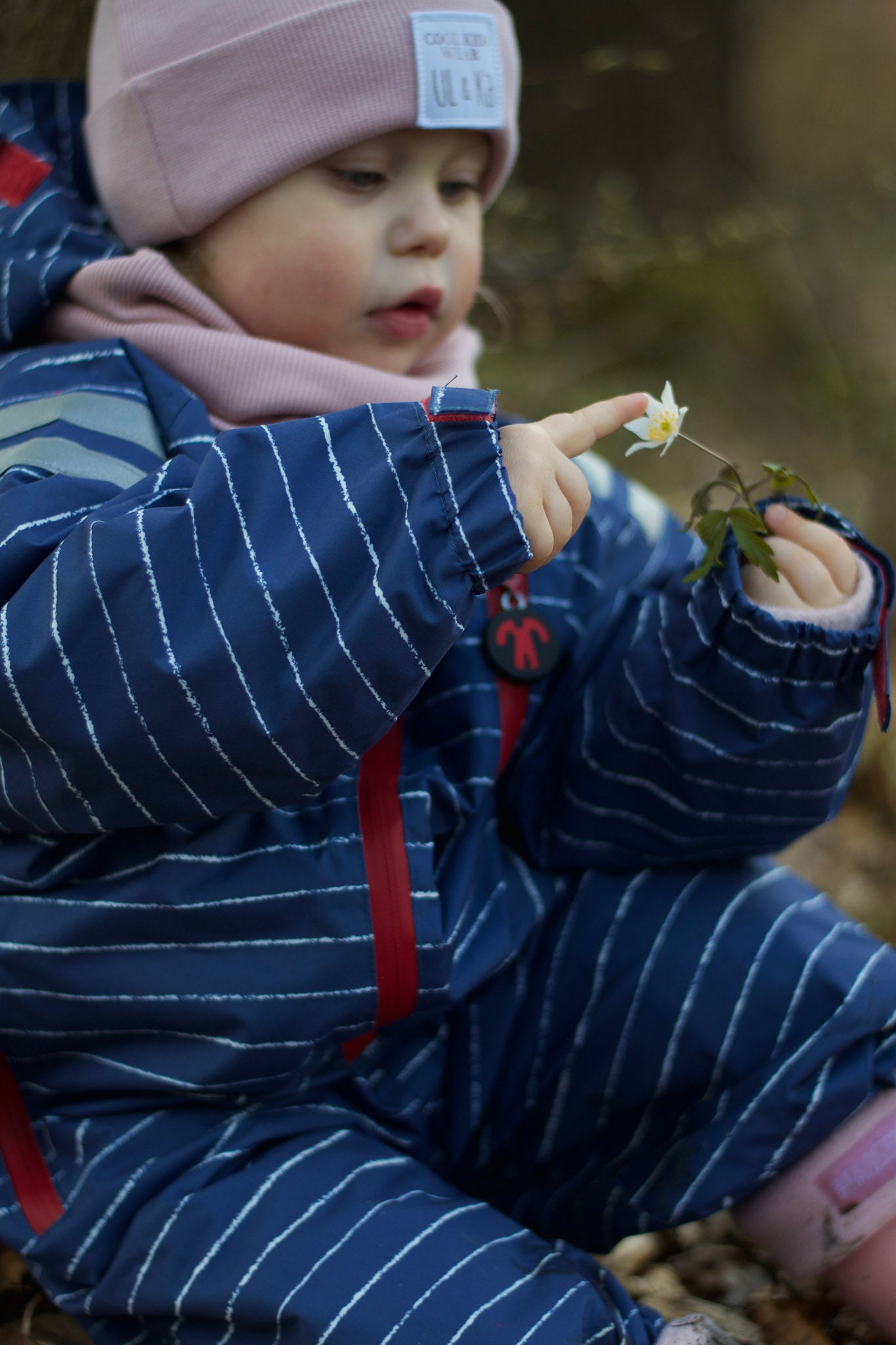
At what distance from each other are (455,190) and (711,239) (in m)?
2.02

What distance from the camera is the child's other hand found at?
140 cm

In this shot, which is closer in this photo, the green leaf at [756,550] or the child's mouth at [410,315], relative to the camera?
the green leaf at [756,550]

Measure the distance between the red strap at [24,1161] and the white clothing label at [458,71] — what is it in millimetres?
1256

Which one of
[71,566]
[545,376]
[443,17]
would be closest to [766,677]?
[71,566]

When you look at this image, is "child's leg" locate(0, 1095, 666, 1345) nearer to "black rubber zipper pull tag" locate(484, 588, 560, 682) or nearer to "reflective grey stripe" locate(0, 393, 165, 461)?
"black rubber zipper pull tag" locate(484, 588, 560, 682)

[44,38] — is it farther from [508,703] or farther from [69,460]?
[508,703]

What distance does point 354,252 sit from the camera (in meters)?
1.45

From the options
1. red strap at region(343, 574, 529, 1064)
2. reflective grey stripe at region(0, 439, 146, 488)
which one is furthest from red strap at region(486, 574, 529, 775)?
reflective grey stripe at region(0, 439, 146, 488)

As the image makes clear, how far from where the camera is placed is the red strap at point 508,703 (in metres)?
1.55

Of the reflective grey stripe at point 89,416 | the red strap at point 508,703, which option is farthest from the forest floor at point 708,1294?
the reflective grey stripe at point 89,416

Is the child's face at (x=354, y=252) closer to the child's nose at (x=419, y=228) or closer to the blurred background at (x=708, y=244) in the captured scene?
the child's nose at (x=419, y=228)

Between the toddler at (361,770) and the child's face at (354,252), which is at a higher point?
the child's face at (354,252)

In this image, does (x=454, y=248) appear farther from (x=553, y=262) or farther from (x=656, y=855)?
(x=553, y=262)

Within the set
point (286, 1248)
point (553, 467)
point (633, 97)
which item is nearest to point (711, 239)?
point (633, 97)
